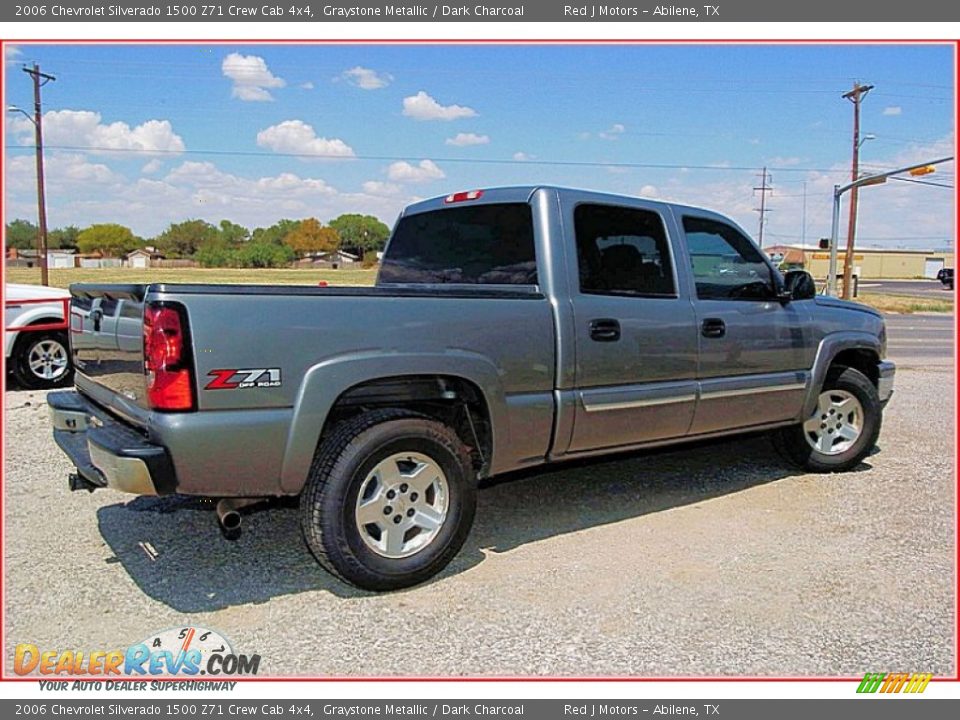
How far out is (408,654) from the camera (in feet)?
10.5

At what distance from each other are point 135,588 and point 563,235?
287 centimetres

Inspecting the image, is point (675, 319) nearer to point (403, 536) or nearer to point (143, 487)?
point (403, 536)

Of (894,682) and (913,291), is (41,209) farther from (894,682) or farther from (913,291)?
(913,291)

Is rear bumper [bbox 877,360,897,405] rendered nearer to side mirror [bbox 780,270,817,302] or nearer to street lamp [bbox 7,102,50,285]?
side mirror [bbox 780,270,817,302]

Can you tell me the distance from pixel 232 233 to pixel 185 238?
5.79m

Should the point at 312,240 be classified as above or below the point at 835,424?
above

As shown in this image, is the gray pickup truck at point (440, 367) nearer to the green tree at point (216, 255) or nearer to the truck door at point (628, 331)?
the truck door at point (628, 331)

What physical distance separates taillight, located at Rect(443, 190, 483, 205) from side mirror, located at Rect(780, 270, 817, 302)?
226 cm

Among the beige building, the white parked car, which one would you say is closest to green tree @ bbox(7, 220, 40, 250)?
the white parked car

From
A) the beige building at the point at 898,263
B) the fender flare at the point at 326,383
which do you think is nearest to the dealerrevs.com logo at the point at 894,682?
the fender flare at the point at 326,383

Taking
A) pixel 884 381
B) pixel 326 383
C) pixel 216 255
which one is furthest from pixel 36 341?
pixel 216 255

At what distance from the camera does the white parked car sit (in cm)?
921

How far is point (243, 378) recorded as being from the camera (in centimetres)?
329

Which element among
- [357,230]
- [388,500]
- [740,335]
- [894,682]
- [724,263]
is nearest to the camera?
[894,682]
